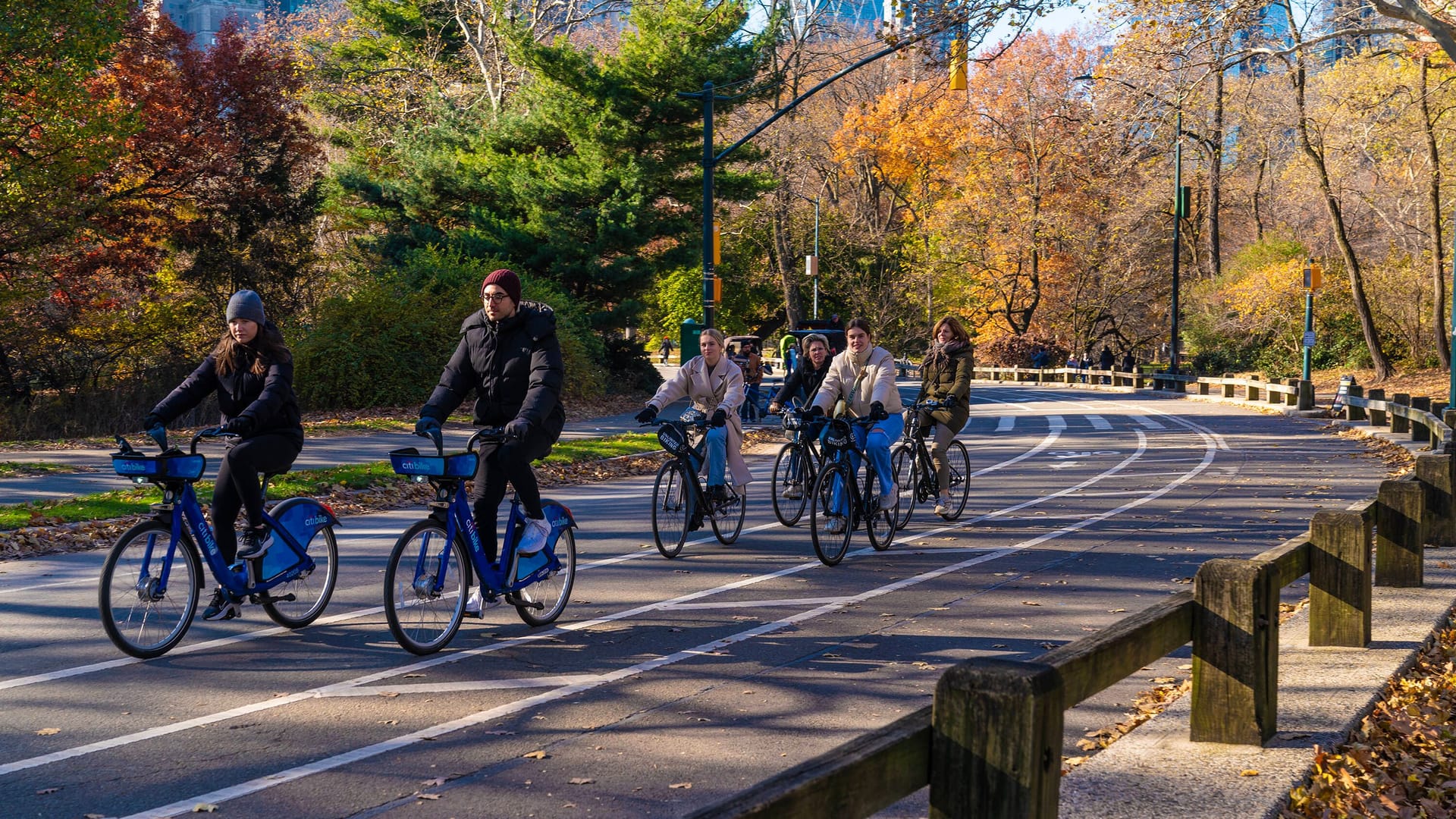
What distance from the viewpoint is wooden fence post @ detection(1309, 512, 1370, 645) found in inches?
260

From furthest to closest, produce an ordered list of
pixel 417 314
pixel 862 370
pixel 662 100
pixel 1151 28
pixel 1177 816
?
pixel 662 100 → pixel 417 314 → pixel 1151 28 → pixel 862 370 → pixel 1177 816

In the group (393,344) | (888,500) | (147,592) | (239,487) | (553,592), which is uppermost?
(393,344)

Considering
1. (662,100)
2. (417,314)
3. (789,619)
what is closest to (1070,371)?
(662,100)

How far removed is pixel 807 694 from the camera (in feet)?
22.1

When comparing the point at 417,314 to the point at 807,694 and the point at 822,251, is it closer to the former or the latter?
the point at 807,694

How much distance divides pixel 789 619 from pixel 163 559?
3795 millimetres

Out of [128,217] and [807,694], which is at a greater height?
[128,217]

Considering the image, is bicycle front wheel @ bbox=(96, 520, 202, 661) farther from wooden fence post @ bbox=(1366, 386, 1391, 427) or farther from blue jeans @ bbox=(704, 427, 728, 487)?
wooden fence post @ bbox=(1366, 386, 1391, 427)

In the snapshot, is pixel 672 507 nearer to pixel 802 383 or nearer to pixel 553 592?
pixel 553 592

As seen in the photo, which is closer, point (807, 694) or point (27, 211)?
point (807, 694)

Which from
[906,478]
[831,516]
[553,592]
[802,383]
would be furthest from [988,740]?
[802,383]

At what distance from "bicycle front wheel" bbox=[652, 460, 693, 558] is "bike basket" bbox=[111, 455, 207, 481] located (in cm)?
425

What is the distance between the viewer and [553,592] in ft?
28.4

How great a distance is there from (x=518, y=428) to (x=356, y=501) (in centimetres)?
780
